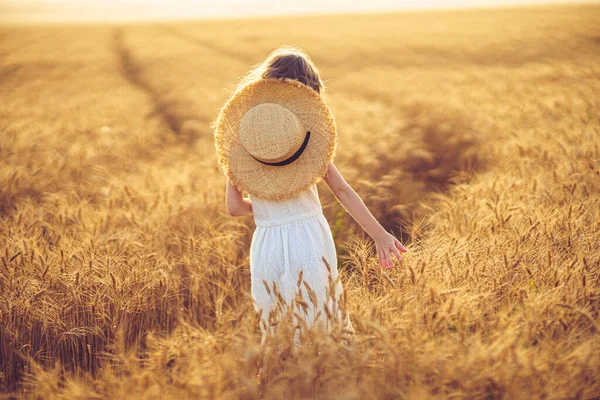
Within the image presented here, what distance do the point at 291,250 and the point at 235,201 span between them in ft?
1.19

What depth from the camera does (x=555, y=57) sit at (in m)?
13.9

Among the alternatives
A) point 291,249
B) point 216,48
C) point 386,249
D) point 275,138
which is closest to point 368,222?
point 386,249

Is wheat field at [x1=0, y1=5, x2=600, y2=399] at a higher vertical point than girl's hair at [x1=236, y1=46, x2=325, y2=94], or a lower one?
lower

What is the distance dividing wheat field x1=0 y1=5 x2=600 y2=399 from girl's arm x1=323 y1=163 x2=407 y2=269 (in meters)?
0.15

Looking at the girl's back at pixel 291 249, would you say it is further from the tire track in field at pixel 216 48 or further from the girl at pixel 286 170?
the tire track in field at pixel 216 48

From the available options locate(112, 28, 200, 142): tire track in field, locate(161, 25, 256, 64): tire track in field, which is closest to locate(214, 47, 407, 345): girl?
locate(112, 28, 200, 142): tire track in field

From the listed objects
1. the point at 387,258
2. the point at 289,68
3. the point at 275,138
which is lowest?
the point at 387,258

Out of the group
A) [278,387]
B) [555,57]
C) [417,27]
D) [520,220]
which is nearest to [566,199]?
[520,220]

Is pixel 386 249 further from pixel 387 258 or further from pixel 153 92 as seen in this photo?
pixel 153 92

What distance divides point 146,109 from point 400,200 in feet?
23.1

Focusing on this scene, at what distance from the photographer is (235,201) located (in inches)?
89.4

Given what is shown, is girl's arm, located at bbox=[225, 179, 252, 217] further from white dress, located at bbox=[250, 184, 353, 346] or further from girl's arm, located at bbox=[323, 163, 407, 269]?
girl's arm, located at bbox=[323, 163, 407, 269]

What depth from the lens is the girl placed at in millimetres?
2002

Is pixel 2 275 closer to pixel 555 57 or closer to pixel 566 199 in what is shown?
pixel 566 199
